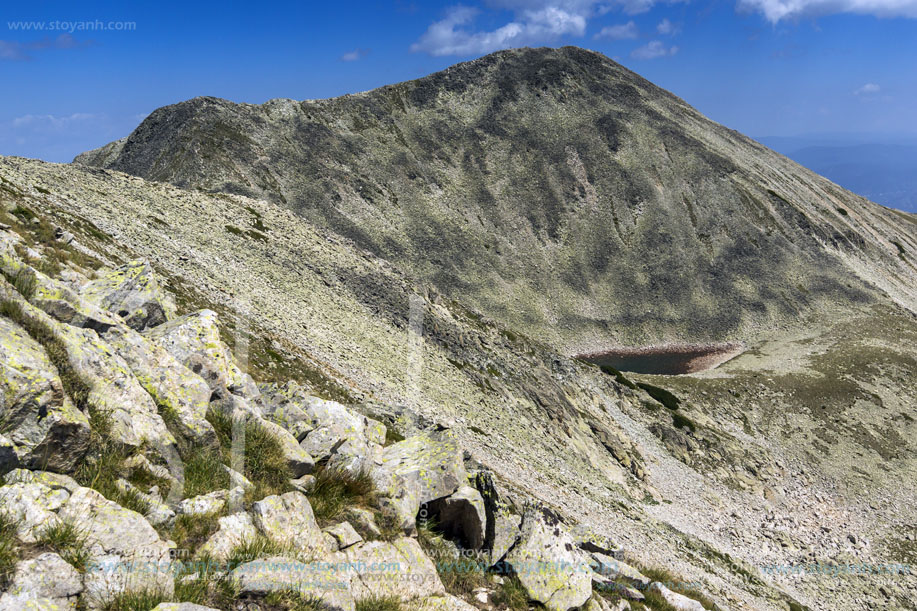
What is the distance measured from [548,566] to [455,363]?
3026 cm

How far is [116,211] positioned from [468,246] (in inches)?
2467

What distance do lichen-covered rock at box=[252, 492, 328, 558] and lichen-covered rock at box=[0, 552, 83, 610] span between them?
117 inches

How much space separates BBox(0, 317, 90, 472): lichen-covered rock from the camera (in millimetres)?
7922

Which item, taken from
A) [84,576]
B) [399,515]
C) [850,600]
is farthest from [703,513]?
[84,576]

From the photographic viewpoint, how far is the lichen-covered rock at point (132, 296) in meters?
16.6

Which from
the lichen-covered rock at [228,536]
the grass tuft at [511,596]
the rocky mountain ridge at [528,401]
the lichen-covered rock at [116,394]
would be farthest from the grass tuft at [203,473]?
the grass tuft at [511,596]

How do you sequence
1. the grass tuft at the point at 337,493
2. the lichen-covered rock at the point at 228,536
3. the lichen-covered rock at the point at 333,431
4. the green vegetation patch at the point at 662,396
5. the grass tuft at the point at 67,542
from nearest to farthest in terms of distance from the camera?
the grass tuft at the point at 67,542 → the lichen-covered rock at the point at 228,536 → the grass tuft at the point at 337,493 → the lichen-covered rock at the point at 333,431 → the green vegetation patch at the point at 662,396

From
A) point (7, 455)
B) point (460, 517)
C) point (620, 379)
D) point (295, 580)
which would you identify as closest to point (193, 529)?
point (295, 580)

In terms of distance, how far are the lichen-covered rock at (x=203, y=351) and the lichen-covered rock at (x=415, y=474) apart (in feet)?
16.2

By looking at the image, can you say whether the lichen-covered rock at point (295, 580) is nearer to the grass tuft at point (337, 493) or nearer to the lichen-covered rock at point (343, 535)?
the lichen-covered rock at point (343, 535)

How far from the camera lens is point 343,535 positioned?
32.8 feet

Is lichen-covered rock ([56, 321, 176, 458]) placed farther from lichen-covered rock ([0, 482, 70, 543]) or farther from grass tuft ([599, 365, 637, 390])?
grass tuft ([599, 365, 637, 390])

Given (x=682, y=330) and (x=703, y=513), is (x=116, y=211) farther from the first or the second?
(x=682, y=330)

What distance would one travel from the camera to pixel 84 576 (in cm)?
675
